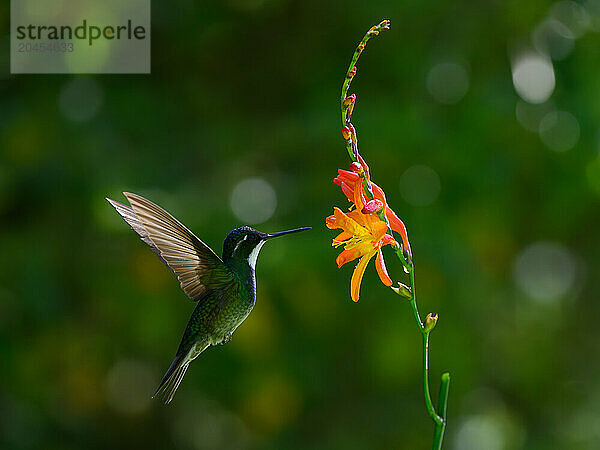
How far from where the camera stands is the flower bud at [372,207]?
1.53ft

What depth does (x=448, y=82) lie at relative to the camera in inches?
92.2

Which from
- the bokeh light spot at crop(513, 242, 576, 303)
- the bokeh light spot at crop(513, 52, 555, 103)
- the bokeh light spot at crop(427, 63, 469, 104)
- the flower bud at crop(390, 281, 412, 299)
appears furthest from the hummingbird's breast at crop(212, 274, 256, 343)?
the bokeh light spot at crop(513, 242, 576, 303)

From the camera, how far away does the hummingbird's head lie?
546 mm

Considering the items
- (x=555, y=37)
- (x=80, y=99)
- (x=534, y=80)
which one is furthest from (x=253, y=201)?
(x=555, y=37)

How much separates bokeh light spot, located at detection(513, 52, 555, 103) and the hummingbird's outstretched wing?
69.1 inches

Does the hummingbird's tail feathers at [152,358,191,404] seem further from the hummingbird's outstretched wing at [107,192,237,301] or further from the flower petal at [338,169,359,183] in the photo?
the flower petal at [338,169,359,183]

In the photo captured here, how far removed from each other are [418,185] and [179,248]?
171 cm

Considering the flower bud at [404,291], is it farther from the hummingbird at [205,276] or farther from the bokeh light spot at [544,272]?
the bokeh light spot at [544,272]

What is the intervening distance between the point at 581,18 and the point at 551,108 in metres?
0.28

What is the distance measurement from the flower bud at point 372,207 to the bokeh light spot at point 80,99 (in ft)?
6.65

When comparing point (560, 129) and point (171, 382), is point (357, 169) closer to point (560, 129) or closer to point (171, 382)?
point (171, 382)

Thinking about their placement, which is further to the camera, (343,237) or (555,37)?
(555,37)

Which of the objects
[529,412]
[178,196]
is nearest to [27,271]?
[178,196]

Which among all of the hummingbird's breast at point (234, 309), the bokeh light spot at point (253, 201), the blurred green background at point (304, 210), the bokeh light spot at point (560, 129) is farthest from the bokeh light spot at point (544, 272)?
the hummingbird's breast at point (234, 309)
